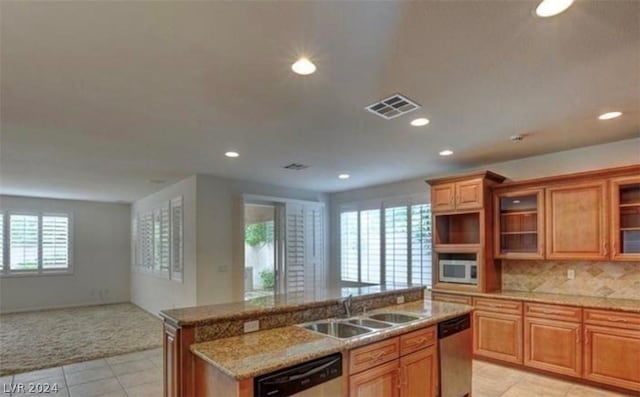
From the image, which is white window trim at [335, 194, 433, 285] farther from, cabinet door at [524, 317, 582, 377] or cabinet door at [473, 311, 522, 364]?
cabinet door at [524, 317, 582, 377]

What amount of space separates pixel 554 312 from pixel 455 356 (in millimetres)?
1555

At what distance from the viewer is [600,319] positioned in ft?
12.4

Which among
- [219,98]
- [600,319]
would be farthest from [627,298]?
[219,98]

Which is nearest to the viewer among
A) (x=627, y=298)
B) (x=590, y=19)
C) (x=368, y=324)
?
(x=590, y=19)

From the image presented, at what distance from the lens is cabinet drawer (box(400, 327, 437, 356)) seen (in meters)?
2.82

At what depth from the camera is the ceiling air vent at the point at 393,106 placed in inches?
113

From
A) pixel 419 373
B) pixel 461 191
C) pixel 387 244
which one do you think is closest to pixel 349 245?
pixel 387 244

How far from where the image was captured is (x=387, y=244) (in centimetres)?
667

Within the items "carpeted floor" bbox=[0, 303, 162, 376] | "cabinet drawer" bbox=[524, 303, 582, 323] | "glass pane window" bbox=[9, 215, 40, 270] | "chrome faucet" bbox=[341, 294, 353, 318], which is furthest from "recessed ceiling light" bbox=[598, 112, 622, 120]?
"glass pane window" bbox=[9, 215, 40, 270]

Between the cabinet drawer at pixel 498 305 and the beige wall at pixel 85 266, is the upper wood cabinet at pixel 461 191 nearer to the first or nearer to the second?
the cabinet drawer at pixel 498 305

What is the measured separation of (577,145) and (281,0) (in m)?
4.08

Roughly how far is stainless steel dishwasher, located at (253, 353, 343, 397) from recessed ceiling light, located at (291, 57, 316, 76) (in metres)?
1.79

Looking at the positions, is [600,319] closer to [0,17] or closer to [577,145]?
[577,145]

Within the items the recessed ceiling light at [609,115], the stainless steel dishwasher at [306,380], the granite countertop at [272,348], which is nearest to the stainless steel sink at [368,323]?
the granite countertop at [272,348]
